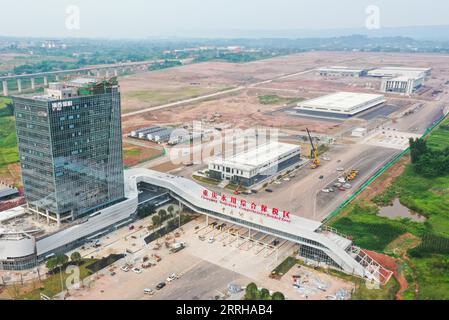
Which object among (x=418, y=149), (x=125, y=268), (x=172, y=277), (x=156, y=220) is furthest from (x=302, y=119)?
(x=125, y=268)

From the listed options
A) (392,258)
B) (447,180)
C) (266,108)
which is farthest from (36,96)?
(266,108)

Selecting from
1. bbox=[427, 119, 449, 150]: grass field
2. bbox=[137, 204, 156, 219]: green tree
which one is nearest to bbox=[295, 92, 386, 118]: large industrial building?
bbox=[427, 119, 449, 150]: grass field

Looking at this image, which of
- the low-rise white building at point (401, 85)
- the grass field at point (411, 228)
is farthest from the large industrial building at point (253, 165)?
the low-rise white building at point (401, 85)

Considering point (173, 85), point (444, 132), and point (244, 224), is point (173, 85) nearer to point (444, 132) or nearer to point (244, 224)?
point (444, 132)

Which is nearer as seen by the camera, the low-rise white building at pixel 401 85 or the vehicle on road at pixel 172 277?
the vehicle on road at pixel 172 277

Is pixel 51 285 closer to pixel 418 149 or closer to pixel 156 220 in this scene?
pixel 156 220

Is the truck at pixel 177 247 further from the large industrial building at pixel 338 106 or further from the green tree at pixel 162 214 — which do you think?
the large industrial building at pixel 338 106
